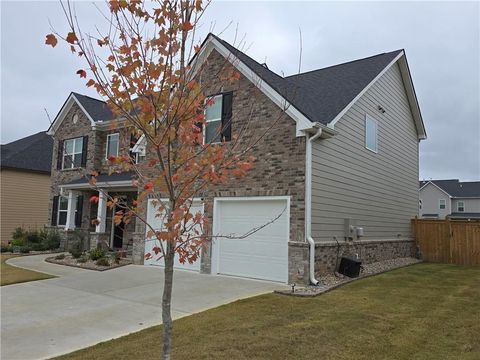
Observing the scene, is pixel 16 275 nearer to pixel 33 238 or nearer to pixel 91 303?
pixel 91 303

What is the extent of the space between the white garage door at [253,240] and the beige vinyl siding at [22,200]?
16618 mm

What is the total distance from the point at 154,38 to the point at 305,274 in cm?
785

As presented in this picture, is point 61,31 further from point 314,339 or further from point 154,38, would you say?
point 314,339

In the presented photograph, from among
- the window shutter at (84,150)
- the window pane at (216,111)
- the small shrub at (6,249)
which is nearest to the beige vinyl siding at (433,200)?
the window shutter at (84,150)

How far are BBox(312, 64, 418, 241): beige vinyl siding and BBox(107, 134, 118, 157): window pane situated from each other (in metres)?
11.6

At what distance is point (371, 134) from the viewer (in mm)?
14398

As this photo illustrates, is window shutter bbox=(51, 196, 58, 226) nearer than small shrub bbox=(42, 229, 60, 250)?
No

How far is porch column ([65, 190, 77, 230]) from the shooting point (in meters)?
19.7

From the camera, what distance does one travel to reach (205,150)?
12.3 ft

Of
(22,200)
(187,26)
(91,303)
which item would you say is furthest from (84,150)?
(187,26)

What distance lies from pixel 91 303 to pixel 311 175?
6.16 m

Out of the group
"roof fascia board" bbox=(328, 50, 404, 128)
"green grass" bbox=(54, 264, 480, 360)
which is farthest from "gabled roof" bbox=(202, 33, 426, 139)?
"green grass" bbox=(54, 264, 480, 360)

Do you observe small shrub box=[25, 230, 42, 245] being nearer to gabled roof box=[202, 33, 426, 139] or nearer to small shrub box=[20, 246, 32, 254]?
small shrub box=[20, 246, 32, 254]

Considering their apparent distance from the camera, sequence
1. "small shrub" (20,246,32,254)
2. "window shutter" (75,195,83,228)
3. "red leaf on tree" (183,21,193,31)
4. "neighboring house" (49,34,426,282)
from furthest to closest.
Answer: "window shutter" (75,195,83,228)
"small shrub" (20,246,32,254)
"neighboring house" (49,34,426,282)
"red leaf on tree" (183,21,193,31)
